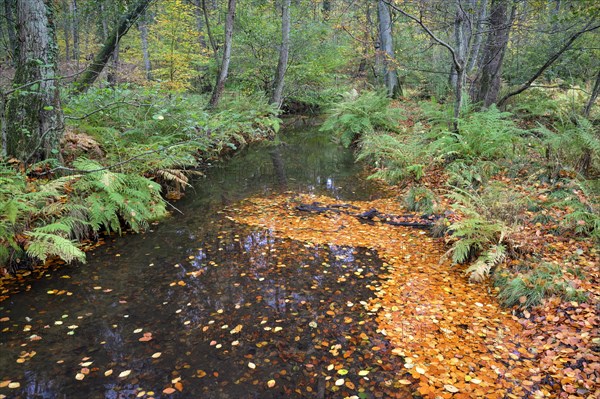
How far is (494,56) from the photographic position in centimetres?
918

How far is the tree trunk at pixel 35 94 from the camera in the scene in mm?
5234

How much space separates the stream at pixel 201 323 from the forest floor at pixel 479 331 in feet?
0.81

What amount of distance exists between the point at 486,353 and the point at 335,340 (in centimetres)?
128

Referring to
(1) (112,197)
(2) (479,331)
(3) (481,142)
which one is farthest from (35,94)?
(3) (481,142)

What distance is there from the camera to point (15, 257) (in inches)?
187

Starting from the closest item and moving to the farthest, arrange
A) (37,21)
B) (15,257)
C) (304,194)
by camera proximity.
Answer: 1. (15,257)
2. (37,21)
3. (304,194)

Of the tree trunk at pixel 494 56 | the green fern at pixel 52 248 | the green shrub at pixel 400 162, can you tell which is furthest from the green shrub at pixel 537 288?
the tree trunk at pixel 494 56

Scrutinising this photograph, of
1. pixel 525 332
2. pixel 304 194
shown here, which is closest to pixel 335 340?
pixel 525 332

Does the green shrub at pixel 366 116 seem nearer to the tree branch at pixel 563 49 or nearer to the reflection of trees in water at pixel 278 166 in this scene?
the reflection of trees in water at pixel 278 166

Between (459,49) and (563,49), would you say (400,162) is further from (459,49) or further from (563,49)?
(563,49)

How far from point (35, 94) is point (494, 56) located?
30.3 feet

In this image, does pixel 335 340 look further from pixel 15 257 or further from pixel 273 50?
pixel 273 50

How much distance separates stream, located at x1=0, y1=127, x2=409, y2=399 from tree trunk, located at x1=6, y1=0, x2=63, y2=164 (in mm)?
1697

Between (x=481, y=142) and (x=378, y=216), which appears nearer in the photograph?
(x=378, y=216)
